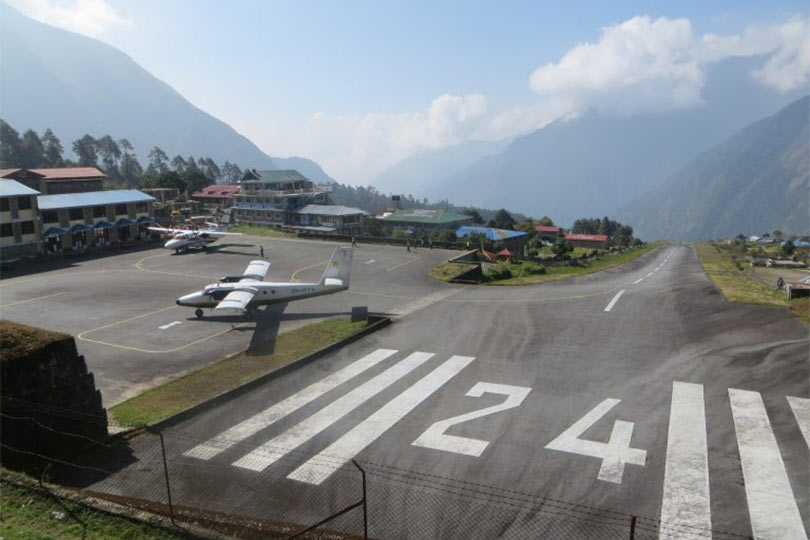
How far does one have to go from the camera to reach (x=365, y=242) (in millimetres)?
77125

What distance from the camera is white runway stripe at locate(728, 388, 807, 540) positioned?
44.4ft

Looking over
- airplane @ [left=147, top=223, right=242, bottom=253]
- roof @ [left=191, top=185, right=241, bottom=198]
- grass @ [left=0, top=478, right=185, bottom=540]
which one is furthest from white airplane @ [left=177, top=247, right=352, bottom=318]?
roof @ [left=191, top=185, right=241, bottom=198]

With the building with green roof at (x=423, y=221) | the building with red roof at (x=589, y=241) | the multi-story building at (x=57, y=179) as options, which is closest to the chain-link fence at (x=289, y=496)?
the multi-story building at (x=57, y=179)

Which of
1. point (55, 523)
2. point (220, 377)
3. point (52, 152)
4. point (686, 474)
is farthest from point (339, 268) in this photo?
point (52, 152)

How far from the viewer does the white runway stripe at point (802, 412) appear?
18312 millimetres

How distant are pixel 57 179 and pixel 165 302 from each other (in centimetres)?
6618

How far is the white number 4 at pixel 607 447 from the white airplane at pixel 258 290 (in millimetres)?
22303

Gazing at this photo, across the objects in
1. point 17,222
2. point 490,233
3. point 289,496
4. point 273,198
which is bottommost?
point 289,496

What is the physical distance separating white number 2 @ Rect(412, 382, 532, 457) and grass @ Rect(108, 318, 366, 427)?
392 inches

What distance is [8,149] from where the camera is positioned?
581 feet

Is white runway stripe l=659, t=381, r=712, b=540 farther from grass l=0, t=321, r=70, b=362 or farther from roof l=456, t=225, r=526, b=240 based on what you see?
roof l=456, t=225, r=526, b=240

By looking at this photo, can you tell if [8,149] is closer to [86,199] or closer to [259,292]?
[86,199]

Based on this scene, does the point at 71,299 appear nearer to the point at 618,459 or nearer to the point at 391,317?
the point at 391,317

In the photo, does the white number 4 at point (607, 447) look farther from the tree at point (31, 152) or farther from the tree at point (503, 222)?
the tree at point (31, 152)
